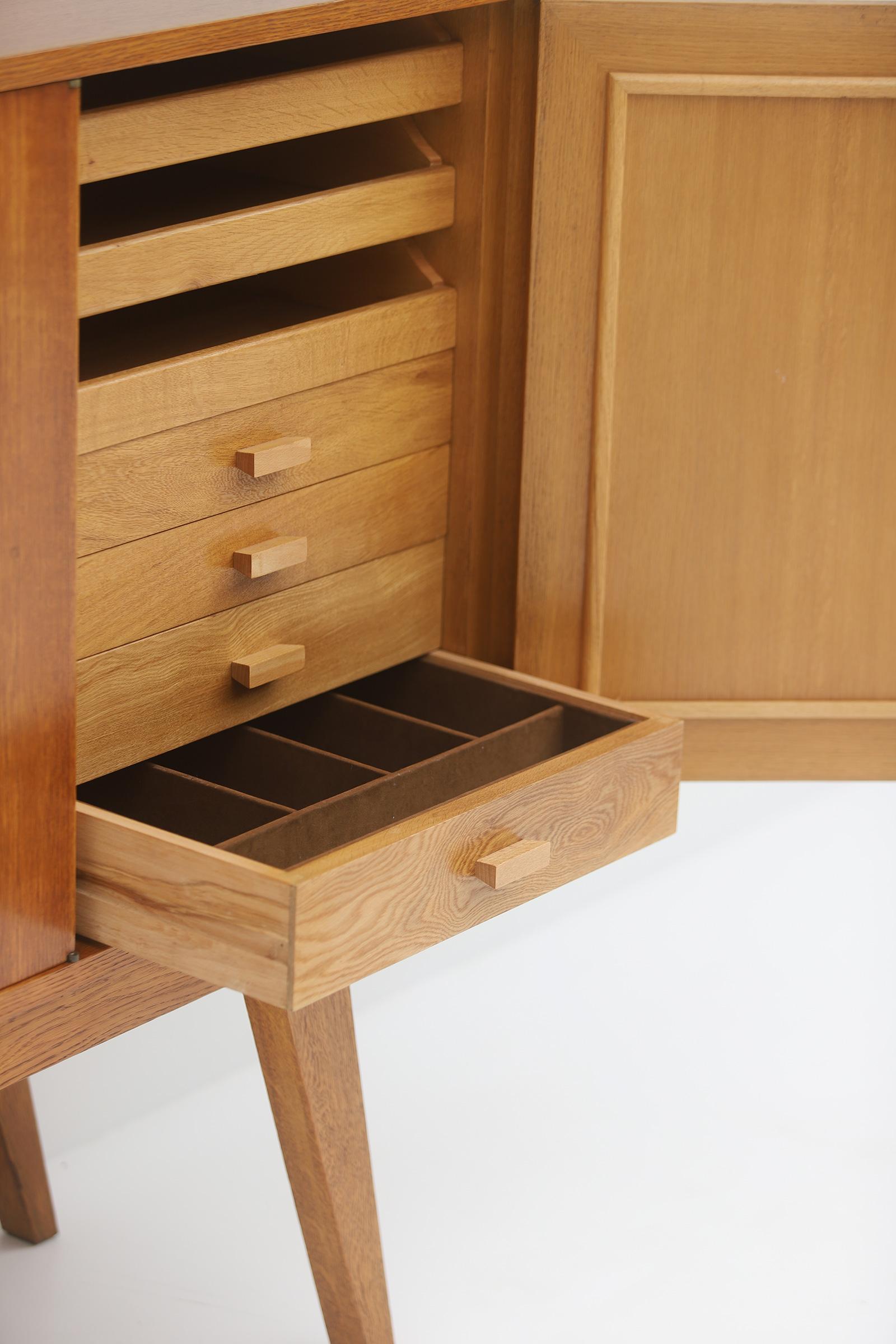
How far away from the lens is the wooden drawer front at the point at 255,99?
1.24 m

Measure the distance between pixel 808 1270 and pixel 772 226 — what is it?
887 mm

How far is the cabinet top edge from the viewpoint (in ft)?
3.49

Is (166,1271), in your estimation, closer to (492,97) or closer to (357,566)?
(357,566)

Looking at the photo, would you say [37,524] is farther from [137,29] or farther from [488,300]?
[488,300]

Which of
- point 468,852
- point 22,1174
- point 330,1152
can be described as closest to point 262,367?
point 468,852

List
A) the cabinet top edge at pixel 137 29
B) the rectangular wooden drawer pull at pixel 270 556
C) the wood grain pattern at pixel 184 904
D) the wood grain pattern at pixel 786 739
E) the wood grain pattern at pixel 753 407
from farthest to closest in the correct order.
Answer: the wood grain pattern at pixel 786 739 → the wood grain pattern at pixel 753 407 → the rectangular wooden drawer pull at pixel 270 556 → the wood grain pattern at pixel 184 904 → the cabinet top edge at pixel 137 29

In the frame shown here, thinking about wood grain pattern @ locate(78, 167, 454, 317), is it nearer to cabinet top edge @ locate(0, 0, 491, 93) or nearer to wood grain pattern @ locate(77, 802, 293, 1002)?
cabinet top edge @ locate(0, 0, 491, 93)

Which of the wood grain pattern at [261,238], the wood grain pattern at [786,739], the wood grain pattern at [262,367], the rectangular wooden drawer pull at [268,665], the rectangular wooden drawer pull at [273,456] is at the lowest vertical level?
the wood grain pattern at [786,739]

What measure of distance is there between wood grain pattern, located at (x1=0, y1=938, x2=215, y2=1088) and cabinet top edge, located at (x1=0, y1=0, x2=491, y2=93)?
54 centimetres

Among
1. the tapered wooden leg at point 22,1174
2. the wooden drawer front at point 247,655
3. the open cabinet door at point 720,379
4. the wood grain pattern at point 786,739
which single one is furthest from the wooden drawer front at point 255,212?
the tapered wooden leg at point 22,1174

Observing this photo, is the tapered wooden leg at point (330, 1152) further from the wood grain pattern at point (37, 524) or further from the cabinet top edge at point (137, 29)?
the cabinet top edge at point (137, 29)

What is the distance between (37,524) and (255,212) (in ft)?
1.08

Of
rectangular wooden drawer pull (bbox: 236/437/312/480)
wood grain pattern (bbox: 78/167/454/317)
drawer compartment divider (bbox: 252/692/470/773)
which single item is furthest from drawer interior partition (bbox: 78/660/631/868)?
wood grain pattern (bbox: 78/167/454/317)

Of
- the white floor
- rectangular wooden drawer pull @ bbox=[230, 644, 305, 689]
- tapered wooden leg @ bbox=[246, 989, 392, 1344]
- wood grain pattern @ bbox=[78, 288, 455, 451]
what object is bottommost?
the white floor
